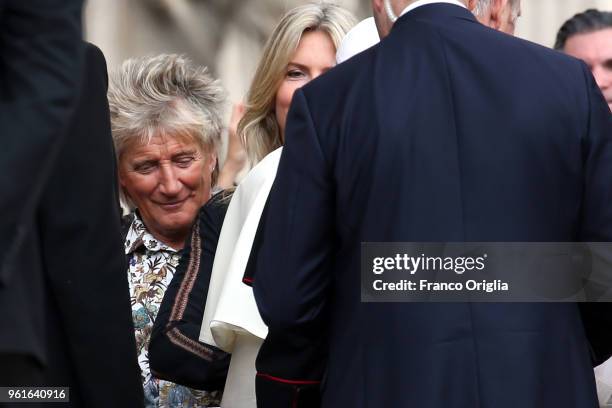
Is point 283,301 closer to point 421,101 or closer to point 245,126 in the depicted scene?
point 421,101

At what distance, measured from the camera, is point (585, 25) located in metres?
4.82

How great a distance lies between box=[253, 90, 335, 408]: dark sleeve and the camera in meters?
2.85

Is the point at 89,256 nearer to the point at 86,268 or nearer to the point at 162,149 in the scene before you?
the point at 86,268

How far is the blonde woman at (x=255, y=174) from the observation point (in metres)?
3.36

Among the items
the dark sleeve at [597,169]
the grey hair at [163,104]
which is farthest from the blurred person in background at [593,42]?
the dark sleeve at [597,169]

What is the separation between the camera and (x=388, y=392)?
2.80 metres

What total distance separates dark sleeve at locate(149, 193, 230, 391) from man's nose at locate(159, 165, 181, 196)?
1.02 feet

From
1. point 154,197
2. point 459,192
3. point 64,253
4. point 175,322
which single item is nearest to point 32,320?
point 64,253

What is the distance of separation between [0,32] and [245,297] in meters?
1.46

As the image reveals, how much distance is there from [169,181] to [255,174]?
55 centimetres

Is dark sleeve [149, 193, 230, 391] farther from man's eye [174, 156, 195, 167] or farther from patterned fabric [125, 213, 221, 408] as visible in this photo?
man's eye [174, 156, 195, 167]

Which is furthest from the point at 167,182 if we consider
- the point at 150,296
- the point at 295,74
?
the point at 295,74

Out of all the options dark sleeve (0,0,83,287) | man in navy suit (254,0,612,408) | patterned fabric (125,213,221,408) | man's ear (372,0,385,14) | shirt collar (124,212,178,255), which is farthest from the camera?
shirt collar (124,212,178,255)

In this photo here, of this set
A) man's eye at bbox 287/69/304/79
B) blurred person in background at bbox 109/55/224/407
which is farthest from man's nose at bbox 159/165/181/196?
man's eye at bbox 287/69/304/79
